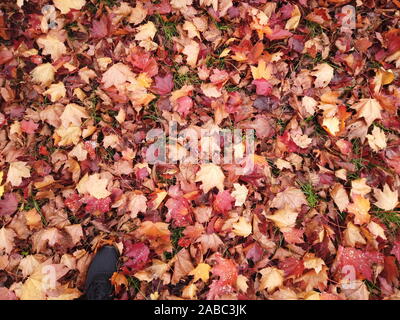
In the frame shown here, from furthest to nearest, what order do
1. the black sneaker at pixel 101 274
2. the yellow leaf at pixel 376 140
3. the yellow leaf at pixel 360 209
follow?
the yellow leaf at pixel 376 140, the yellow leaf at pixel 360 209, the black sneaker at pixel 101 274

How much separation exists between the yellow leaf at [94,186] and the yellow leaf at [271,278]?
42.8 inches

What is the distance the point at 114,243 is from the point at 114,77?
112 centimetres

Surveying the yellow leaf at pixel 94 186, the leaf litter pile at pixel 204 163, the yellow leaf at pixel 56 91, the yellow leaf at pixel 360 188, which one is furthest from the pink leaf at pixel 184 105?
the yellow leaf at pixel 360 188

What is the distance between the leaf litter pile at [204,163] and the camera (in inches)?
76.0

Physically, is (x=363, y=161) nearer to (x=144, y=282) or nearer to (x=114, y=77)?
(x=144, y=282)

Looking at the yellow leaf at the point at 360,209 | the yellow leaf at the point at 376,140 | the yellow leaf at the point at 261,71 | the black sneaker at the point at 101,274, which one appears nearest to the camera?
the black sneaker at the point at 101,274

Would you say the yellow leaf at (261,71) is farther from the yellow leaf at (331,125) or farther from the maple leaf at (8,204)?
the maple leaf at (8,204)

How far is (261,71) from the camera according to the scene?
2.23m

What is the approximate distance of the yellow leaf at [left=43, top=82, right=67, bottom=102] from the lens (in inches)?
86.5

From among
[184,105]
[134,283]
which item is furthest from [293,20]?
[134,283]

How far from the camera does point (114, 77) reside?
2.23 meters

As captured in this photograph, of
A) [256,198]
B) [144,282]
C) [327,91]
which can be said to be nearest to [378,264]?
[256,198]

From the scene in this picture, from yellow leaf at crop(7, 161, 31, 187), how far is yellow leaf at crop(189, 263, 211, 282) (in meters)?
1.22

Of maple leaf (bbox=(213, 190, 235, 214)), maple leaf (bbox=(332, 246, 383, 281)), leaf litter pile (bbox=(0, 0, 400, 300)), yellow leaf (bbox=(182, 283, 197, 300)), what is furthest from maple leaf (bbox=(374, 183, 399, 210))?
yellow leaf (bbox=(182, 283, 197, 300))
